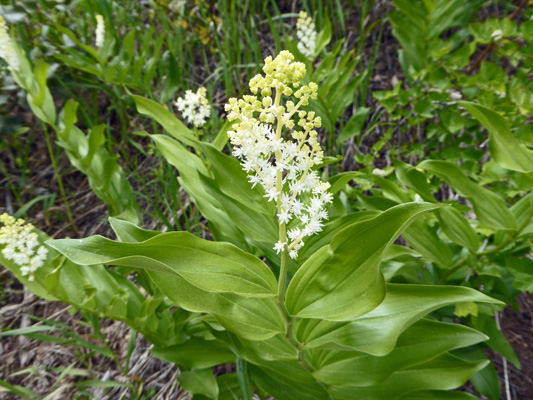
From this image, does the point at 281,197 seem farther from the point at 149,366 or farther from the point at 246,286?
the point at 149,366

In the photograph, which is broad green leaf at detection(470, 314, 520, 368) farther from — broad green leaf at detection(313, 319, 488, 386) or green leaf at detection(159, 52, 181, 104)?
green leaf at detection(159, 52, 181, 104)

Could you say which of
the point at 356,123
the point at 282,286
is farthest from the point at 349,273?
the point at 356,123

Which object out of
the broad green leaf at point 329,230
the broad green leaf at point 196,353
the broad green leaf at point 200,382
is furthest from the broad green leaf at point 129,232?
the broad green leaf at point 200,382

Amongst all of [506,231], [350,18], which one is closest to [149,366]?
[506,231]

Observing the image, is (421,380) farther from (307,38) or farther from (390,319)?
(307,38)

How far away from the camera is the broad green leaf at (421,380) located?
71.9 inches

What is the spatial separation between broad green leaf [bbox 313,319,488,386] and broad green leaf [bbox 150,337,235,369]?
0.62 m

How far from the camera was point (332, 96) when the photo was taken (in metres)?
3.26

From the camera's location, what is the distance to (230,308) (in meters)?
1.69

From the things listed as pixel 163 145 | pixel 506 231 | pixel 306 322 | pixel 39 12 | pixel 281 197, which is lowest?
pixel 306 322

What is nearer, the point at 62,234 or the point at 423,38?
the point at 423,38

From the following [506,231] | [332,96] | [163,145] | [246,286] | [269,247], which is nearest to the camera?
[246,286]

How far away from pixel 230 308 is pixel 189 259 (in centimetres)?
34

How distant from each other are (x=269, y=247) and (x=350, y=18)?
3.68 m
